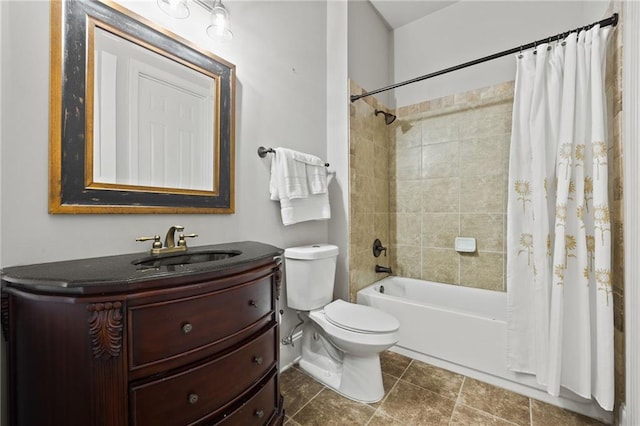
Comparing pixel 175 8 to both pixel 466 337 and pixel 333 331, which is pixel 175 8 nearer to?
pixel 333 331

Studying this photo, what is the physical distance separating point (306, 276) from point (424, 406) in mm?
963

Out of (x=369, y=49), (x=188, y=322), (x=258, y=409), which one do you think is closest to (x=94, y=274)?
(x=188, y=322)

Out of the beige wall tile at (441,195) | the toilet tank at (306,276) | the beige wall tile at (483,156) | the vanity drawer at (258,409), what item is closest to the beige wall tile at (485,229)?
the beige wall tile at (441,195)

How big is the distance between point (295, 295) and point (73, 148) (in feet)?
4.28

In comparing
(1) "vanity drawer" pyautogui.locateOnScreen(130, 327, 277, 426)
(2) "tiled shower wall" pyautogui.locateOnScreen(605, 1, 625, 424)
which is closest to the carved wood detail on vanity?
(1) "vanity drawer" pyautogui.locateOnScreen(130, 327, 277, 426)

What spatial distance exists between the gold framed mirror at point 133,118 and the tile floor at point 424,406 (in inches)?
46.5

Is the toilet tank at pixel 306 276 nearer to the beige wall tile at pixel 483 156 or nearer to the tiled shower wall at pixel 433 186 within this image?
the tiled shower wall at pixel 433 186

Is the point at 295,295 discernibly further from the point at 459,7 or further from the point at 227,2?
the point at 459,7

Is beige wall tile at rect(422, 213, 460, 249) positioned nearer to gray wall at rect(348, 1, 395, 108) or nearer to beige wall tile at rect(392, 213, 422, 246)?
beige wall tile at rect(392, 213, 422, 246)

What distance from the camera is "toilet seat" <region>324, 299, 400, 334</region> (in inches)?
58.0

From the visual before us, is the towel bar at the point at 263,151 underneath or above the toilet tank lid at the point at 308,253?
above

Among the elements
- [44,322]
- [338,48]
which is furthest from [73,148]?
[338,48]

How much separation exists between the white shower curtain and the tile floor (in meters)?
0.16

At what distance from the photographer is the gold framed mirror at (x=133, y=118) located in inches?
36.8
